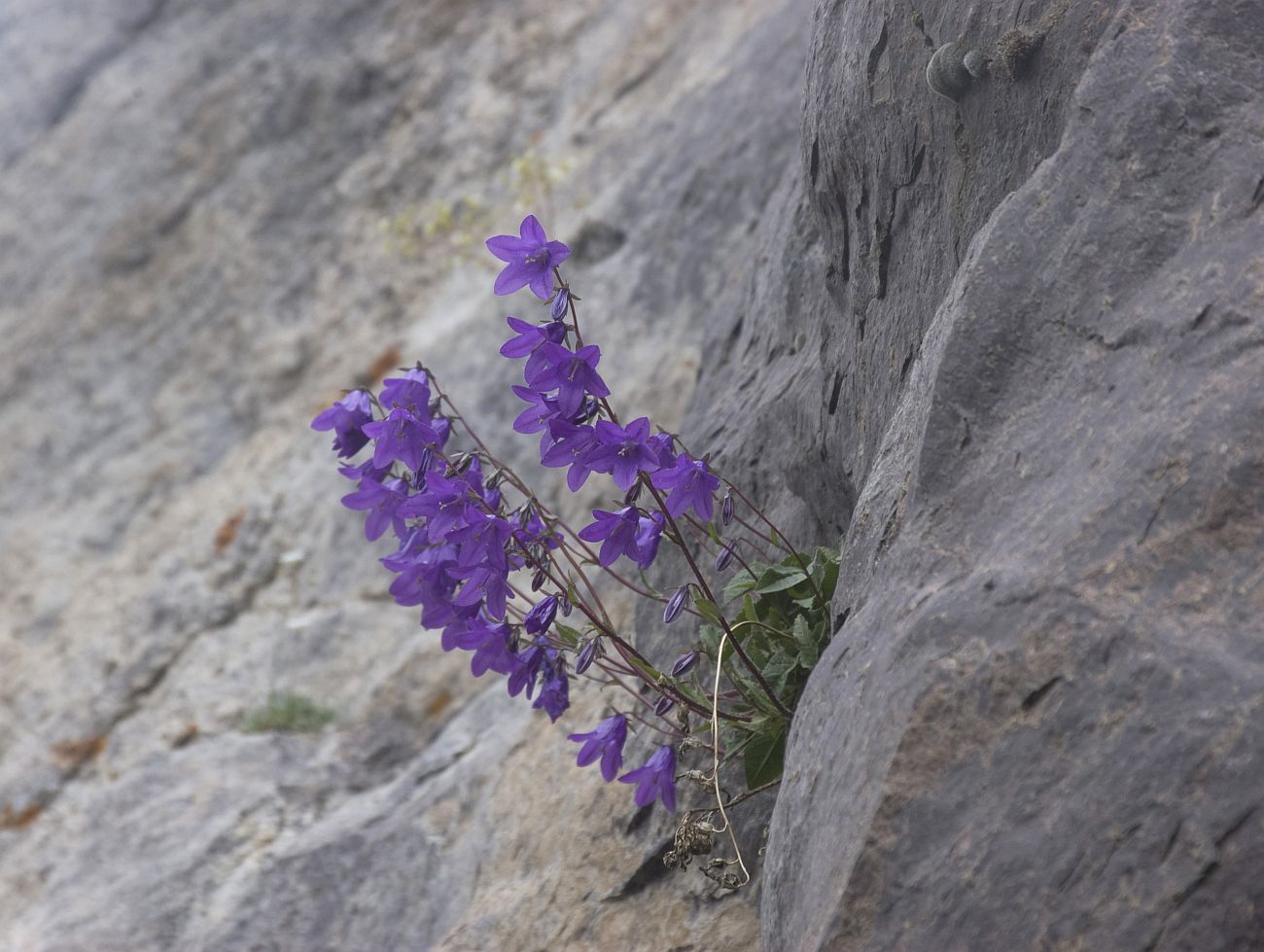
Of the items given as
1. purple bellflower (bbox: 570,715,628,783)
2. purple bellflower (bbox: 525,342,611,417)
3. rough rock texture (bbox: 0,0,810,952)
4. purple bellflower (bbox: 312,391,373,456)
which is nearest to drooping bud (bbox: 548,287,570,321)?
purple bellflower (bbox: 525,342,611,417)

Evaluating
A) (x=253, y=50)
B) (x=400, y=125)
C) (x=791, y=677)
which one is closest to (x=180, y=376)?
(x=400, y=125)

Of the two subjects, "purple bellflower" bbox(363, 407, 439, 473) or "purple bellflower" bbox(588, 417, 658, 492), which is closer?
"purple bellflower" bbox(588, 417, 658, 492)

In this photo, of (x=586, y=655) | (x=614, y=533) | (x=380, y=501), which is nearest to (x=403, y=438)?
(x=380, y=501)

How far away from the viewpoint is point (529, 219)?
2766 mm

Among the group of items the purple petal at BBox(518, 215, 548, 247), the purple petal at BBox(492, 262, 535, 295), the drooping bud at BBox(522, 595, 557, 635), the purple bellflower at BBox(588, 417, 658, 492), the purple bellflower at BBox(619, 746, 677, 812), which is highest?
the purple petal at BBox(518, 215, 548, 247)

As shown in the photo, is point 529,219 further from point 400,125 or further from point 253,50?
point 253,50

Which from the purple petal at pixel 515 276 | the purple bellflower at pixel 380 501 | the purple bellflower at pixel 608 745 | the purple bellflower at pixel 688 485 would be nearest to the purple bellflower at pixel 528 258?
the purple petal at pixel 515 276

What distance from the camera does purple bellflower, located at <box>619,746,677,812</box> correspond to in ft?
9.39

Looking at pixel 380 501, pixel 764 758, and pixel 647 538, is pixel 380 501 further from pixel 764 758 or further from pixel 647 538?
pixel 764 758

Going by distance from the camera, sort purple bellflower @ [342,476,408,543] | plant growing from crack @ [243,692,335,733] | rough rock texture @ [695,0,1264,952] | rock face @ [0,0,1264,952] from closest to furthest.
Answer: rough rock texture @ [695,0,1264,952]
rock face @ [0,0,1264,952]
purple bellflower @ [342,476,408,543]
plant growing from crack @ [243,692,335,733]

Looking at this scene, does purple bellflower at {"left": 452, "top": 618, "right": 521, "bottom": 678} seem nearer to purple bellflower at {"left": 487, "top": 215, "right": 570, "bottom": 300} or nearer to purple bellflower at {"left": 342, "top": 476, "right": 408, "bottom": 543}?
purple bellflower at {"left": 342, "top": 476, "right": 408, "bottom": 543}

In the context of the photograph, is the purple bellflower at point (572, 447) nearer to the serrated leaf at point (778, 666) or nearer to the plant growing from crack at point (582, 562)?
the plant growing from crack at point (582, 562)

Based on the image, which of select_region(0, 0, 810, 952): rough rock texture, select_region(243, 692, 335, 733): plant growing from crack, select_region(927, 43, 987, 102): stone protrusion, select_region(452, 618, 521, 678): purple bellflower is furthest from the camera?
select_region(243, 692, 335, 733): plant growing from crack

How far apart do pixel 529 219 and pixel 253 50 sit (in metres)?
7.62
